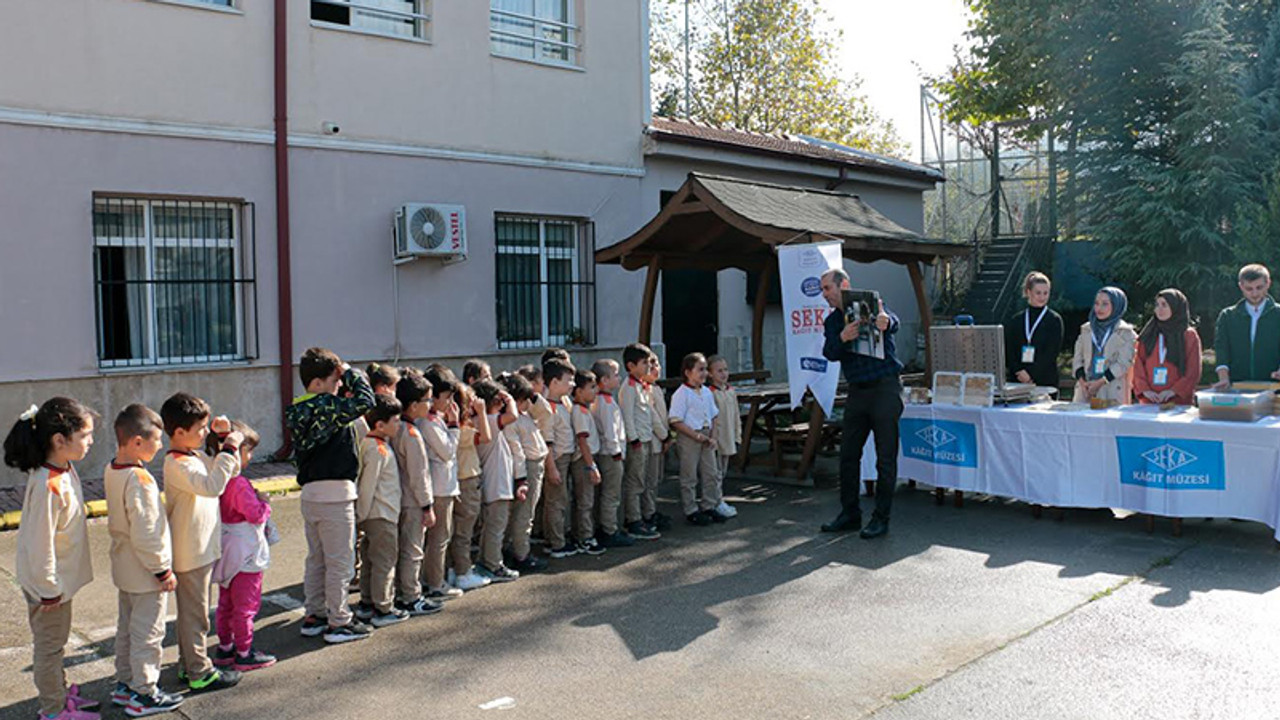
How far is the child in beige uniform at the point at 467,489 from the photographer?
21.4 ft

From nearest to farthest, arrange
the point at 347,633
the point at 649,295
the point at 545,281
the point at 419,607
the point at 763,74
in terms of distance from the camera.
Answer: the point at 347,633, the point at 419,607, the point at 649,295, the point at 545,281, the point at 763,74

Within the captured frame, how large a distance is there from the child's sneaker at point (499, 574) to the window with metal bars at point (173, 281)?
17.0 feet

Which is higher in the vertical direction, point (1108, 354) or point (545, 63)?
point (545, 63)

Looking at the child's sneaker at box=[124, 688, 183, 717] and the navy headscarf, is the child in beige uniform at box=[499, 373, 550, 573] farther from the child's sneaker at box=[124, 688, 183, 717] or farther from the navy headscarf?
the navy headscarf

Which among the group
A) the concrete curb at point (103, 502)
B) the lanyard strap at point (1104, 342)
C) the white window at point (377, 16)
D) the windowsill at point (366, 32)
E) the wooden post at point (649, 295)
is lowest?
the concrete curb at point (103, 502)

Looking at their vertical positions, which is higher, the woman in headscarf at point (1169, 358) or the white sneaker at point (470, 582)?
the woman in headscarf at point (1169, 358)

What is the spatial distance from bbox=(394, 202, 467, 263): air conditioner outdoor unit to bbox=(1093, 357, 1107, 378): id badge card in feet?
22.2

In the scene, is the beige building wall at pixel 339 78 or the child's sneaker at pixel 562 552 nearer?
the child's sneaker at pixel 562 552

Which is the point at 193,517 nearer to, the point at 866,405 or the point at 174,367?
the point at 866,405

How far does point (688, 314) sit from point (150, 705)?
36.9 feet

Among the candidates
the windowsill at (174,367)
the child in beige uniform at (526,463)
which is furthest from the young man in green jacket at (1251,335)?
the windowsill at (174,367)

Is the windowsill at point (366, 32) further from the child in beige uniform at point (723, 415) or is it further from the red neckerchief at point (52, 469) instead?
the red neckerchief at point (52, 469)

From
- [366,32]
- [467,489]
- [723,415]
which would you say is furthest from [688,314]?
[467,489]

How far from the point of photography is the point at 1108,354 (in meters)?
8.95
